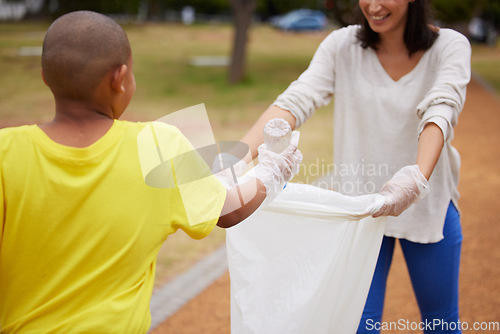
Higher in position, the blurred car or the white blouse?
the white blouse

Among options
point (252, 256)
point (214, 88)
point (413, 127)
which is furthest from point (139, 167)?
point (214, 88)

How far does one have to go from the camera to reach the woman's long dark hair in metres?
2.20

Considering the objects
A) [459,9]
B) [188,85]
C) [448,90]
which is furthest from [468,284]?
[459,9]

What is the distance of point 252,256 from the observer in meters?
2.20

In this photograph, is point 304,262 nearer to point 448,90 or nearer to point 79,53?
point 448,90

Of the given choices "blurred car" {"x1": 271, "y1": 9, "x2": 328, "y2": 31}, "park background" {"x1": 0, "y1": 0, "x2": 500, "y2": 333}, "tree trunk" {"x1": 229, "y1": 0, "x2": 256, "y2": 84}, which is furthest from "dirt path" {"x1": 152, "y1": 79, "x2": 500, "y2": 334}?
"blurred car" {"x1": 271, "y1": 9, "x2": 328, "y2": 31}

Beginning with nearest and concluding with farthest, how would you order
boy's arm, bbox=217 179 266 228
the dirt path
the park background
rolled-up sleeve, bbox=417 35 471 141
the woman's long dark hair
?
boy's arm, bbox=217 179 266 228 < rolled-up sleeve, bbox=417 35 471 141 < the woman's long dark hair < the dirt path < the park background

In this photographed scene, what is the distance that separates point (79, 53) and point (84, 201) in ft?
1.26

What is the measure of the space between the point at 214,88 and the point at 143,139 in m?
13.3

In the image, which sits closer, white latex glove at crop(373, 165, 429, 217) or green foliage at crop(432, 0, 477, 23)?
white latex glove at crop(373, 165, 429, 217)

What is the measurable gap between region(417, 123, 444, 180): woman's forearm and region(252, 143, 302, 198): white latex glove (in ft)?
1.77

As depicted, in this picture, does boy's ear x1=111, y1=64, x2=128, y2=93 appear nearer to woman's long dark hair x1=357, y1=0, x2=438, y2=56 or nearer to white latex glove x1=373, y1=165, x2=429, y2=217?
white latex glove x1=373, y1=165, x2=429, y2=217

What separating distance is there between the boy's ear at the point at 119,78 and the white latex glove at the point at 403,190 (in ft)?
3.30

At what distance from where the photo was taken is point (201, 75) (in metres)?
16.4
